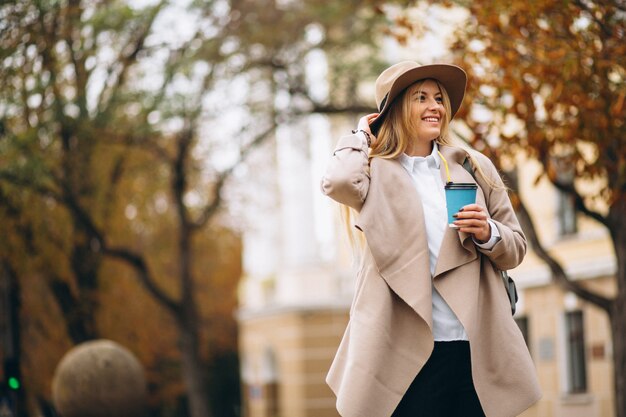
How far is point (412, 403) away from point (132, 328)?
23429mm

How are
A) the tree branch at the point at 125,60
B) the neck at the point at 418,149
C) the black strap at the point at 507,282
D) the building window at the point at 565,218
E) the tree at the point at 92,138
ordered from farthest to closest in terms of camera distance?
the building window at the point at 565,218
the tree branch at the point at 125,60
the tree at the point at 92,138
the neck at the point at 418,149
the black strap at the point at 507,282

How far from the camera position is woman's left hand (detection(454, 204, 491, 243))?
4.56 meters

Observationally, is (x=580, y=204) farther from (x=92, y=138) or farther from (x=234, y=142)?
(x=234, y=142)

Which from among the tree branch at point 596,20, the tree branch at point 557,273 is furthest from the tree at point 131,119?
the tree branch at point 596,20

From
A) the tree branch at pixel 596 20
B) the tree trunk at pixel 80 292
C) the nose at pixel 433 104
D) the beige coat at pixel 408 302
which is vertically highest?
the tree branch at pixel 596 20

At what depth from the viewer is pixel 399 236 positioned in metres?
4.75

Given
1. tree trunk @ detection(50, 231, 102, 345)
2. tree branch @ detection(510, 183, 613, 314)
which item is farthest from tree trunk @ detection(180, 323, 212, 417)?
tree branch @ detection(510, 183, 613, 314)

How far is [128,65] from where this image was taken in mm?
20000

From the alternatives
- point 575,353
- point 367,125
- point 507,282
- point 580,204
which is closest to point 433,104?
point 367,125

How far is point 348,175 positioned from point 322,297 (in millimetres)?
29886

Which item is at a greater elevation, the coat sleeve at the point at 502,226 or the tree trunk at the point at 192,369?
the coat sleeve at the point at 502,226

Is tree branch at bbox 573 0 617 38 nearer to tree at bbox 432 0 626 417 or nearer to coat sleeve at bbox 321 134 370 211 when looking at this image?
tree at bbox 432 0 626 417

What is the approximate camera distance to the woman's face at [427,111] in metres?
4.95

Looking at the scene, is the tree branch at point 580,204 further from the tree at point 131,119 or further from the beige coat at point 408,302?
the beige coat at point 408,302
